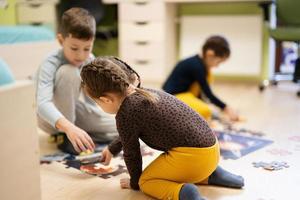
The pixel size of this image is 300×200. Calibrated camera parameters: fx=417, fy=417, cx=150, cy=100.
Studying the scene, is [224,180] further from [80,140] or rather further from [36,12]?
[36,12]

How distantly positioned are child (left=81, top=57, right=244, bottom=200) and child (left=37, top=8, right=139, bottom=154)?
0.30m

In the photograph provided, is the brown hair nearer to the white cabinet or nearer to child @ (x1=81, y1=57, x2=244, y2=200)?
child @ (x1=81, y1=57, x2=244, y2=200)

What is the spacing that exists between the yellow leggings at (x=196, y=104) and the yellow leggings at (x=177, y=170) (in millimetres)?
950

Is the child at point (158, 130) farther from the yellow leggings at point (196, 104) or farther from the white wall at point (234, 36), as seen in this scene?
the white wall at point (234, 36)

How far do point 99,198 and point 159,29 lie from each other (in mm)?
2450

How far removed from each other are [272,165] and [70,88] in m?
0.91

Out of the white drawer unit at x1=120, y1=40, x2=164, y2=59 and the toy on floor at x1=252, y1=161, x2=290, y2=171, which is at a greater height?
the white drawer unit at x1=120, y1=40, x2=164, y2=59

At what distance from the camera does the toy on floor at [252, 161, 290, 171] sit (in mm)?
1622

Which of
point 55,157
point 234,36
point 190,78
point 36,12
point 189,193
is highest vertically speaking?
point 36,12

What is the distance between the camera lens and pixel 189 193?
1.25 m

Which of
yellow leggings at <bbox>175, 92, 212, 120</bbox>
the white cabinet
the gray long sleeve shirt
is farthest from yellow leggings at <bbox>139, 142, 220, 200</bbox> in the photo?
the white cabinet

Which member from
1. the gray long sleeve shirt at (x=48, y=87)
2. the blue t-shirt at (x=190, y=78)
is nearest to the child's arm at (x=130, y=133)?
the gray long sleeve shirt at (x=48, y=87)

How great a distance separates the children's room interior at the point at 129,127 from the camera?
116cm

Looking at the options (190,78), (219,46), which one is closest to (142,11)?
(190,78)
